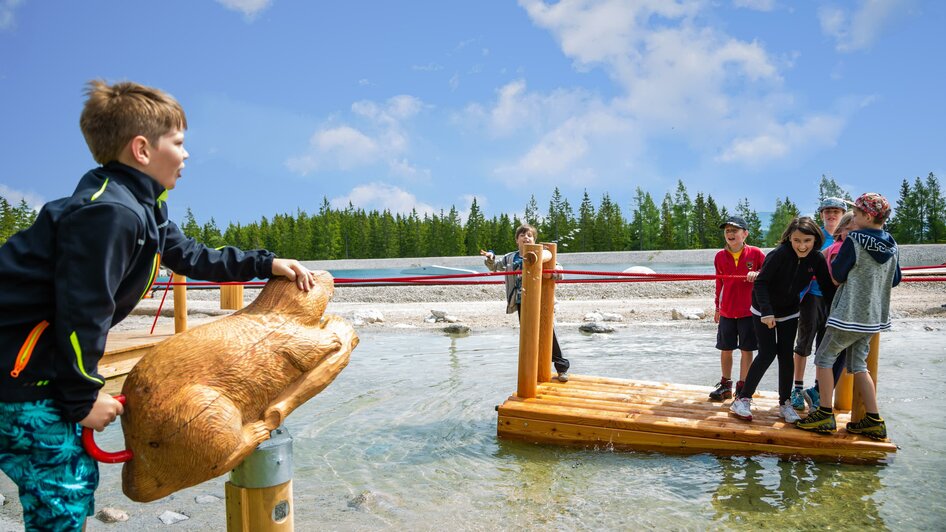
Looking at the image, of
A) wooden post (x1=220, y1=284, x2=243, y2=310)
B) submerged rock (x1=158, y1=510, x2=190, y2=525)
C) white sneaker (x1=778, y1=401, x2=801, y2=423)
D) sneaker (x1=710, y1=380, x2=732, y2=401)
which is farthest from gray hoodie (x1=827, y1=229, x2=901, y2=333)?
wooden post (x1=220, y1=284, x2=243, y2=310)

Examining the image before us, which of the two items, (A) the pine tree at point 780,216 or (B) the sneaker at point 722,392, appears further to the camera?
(A) the pine tree at point 780,216

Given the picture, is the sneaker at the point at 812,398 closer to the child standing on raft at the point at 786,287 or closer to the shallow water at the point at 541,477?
the child standing on raft at the point at 786,287

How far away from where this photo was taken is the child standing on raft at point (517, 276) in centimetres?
619

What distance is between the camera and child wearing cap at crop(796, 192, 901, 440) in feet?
14.0

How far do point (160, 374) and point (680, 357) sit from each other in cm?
808

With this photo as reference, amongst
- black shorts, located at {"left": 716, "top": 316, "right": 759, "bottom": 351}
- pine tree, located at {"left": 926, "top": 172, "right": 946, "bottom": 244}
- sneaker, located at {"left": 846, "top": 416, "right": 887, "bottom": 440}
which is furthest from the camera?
pine tree, located at {"left": 926, "top": 172, "right": 946, "bottom": 244}

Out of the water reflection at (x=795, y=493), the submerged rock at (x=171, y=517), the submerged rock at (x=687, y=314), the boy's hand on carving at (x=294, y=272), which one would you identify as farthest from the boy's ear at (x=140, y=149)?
the submerged rock at (x=687, y=314)

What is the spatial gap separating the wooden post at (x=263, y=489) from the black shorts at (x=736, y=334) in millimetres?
4409

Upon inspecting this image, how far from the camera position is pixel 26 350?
1641 millimetres

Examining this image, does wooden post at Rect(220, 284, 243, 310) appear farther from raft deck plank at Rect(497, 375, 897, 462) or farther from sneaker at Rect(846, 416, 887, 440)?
sneaker at Rect(846, 416, 887, 440)

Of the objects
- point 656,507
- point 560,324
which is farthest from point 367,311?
point 656,507

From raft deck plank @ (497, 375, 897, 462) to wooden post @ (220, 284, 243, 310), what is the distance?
7326 mm

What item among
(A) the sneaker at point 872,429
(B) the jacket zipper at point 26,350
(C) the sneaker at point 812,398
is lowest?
(A) the sneaker at point 872,429

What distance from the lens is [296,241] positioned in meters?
85.1
